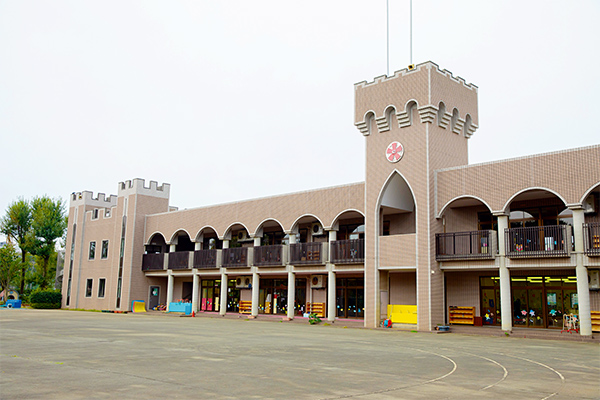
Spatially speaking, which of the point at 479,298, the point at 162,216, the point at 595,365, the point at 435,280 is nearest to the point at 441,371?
the point at 595,365

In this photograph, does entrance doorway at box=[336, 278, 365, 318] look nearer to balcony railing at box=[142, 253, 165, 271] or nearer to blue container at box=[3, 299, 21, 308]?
balcony railing at box=[142, 253, 165, 271]

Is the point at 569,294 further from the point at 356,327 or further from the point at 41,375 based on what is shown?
the point at 41,375

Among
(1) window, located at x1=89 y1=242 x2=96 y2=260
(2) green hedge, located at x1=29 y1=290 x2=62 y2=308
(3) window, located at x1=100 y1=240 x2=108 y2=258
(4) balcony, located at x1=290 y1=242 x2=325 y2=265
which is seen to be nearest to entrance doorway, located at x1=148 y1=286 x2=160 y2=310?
(3) window, located at x1=100 y1=240 x2=108 y2=258

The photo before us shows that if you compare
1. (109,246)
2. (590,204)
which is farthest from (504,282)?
(109,246)

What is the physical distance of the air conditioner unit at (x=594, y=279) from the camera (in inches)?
804

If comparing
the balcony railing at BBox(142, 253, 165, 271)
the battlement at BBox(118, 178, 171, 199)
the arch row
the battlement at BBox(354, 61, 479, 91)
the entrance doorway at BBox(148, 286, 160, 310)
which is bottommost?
the entrance doorway at BBox(148, 286, 160, 310)

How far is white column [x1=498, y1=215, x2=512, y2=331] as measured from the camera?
2156 cm

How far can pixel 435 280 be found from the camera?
23531 mm

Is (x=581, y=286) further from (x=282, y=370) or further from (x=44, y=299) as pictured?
(x=44, y=299)

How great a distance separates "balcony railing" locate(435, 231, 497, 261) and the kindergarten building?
52mm

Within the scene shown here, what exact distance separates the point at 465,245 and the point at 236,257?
15.0 metres

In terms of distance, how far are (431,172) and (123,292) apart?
25.5m

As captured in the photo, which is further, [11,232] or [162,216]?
[11,232]

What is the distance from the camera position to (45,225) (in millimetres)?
51375
